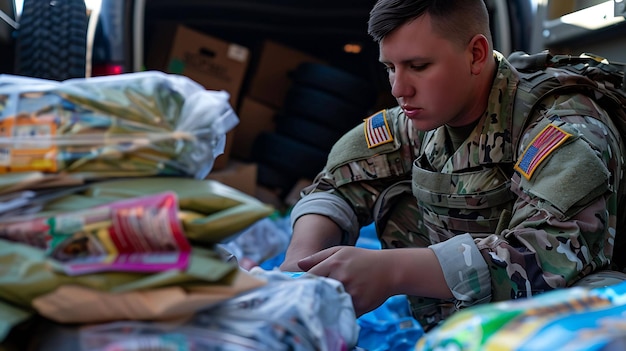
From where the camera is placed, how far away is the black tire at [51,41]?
95.0 inches

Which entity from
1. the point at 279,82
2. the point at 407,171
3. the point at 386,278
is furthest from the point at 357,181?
the point at 279,82

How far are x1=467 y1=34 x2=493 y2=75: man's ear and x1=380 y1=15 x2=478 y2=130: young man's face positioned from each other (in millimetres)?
29

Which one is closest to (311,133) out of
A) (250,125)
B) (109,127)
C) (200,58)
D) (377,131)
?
(250,125)

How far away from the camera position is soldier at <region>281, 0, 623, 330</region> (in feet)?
4.30

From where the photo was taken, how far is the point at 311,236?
5.66 ft

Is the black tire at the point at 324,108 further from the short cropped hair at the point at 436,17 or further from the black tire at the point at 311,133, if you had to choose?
the short cropped hair at the point at 436,17

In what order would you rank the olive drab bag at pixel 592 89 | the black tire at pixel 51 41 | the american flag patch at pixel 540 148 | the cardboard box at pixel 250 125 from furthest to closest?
the cardboard box at pixel 250 125
the black tire at pixel 51 41
the olive drab bag at pixel 592 89
the american flag patch at pixel 540 148

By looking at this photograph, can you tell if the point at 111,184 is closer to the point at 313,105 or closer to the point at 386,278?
the point at 386,278

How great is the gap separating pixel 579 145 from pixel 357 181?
0.64 m

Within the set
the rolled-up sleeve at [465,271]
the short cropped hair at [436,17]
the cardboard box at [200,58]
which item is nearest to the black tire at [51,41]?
the cardboard box at [200,58]

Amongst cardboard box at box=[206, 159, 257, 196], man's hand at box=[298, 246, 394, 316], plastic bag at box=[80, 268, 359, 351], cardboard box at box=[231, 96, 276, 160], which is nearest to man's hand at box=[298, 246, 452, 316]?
man's hand at box=[298, 246, 394, 316]

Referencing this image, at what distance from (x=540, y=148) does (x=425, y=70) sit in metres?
0.30

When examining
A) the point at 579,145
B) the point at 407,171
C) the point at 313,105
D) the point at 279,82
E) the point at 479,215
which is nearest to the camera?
the point at 579,145

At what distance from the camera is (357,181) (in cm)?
187
